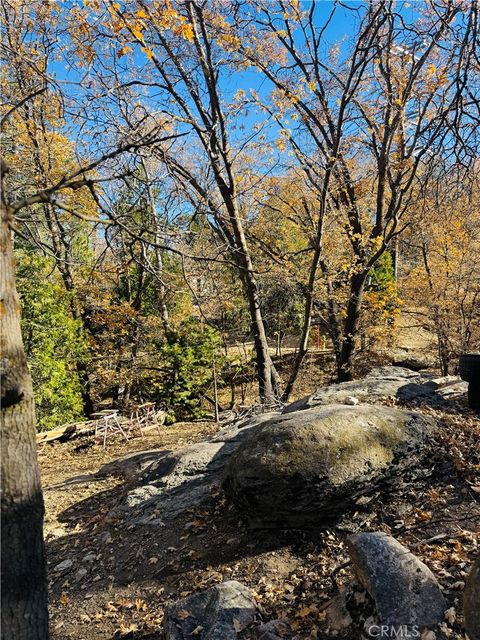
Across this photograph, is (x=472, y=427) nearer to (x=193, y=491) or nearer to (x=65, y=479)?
(x=193, y=491)

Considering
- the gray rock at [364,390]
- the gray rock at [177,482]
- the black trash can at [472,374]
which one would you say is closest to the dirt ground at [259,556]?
the gray rock at [177,482]

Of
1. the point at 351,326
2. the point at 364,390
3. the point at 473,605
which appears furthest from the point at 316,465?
the point at 351,326

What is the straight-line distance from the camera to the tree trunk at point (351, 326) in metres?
10.8

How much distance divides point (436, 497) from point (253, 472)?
5.31 feet

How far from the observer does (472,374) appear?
543cm

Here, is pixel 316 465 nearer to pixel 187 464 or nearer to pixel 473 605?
pixel 473 605

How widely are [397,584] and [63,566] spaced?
337 centimetres

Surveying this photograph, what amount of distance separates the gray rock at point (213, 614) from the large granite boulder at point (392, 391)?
2863 mm

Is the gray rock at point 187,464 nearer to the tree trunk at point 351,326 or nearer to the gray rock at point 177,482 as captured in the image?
the gray rock at point 177,482

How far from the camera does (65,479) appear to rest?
7113 millimetres

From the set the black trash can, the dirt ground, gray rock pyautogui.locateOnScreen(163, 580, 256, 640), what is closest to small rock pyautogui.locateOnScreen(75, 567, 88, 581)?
the dirt ground

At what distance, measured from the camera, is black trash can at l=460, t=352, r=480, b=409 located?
5.38 metres

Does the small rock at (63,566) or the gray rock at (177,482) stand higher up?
the gray rock at (177,482)

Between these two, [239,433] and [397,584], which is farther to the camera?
[239,433]
